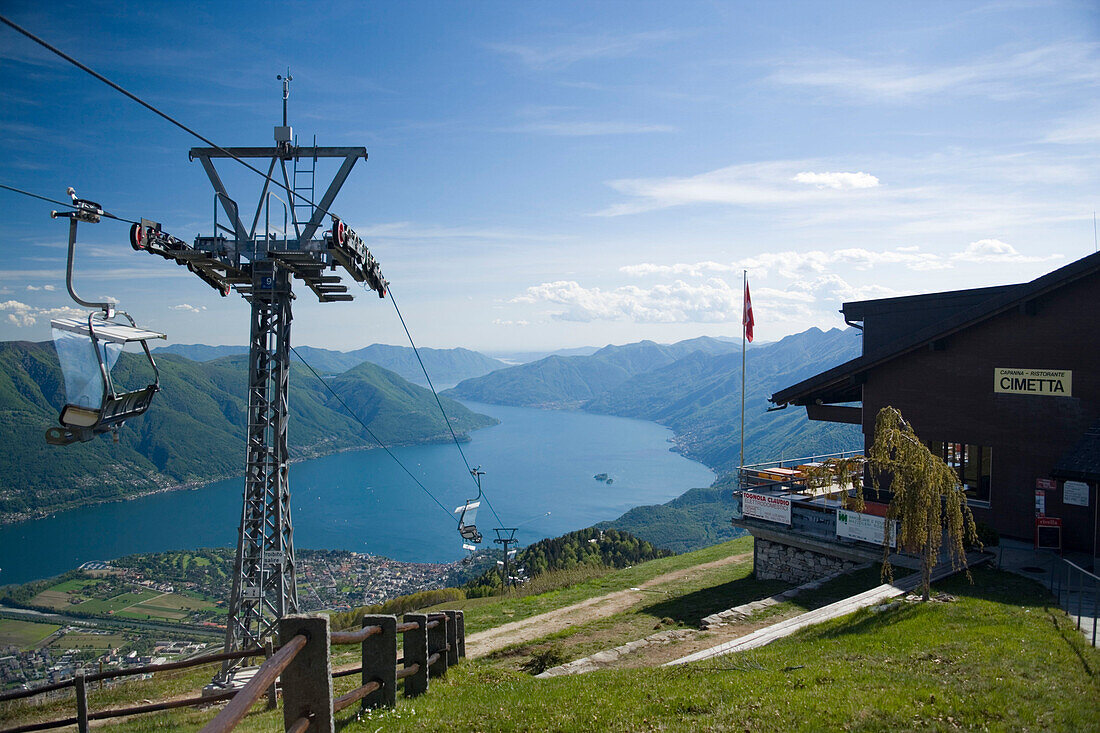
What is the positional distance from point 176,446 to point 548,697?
189 meters

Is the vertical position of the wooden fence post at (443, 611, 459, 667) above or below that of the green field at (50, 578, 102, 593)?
above

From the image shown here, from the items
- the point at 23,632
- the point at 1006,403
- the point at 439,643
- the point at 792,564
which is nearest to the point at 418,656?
the point at 439,643

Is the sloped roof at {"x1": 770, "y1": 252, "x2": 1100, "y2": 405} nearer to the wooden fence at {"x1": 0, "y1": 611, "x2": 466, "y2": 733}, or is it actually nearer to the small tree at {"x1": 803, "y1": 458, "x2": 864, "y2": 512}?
the small tree at {"x1": 803, "y1": 458, "x2": 864, "y2": 512}

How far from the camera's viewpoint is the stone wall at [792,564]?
48.8 ft

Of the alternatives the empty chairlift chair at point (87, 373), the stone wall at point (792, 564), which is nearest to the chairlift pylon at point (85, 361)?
the empty chairlift chair at point (87, 373)

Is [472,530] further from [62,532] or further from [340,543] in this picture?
[62,532]

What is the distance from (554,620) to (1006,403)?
38.3ft

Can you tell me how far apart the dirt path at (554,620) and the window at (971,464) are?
7.78 metres

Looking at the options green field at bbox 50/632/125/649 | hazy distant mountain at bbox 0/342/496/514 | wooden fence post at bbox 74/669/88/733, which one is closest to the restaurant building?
wooden fence post at bbox 74/669/88/733

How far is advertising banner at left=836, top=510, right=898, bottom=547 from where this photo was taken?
551 inches

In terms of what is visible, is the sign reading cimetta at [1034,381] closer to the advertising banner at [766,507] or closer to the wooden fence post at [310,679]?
the advertising banner at [766,507]

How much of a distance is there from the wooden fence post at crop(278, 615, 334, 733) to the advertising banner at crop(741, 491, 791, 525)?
1460cm

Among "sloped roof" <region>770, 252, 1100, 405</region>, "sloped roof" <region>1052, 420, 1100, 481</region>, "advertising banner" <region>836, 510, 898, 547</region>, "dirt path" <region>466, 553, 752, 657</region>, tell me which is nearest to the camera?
"sloped roof" <region>1052, 420, 1100, 481</region>

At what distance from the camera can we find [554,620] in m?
14.3
